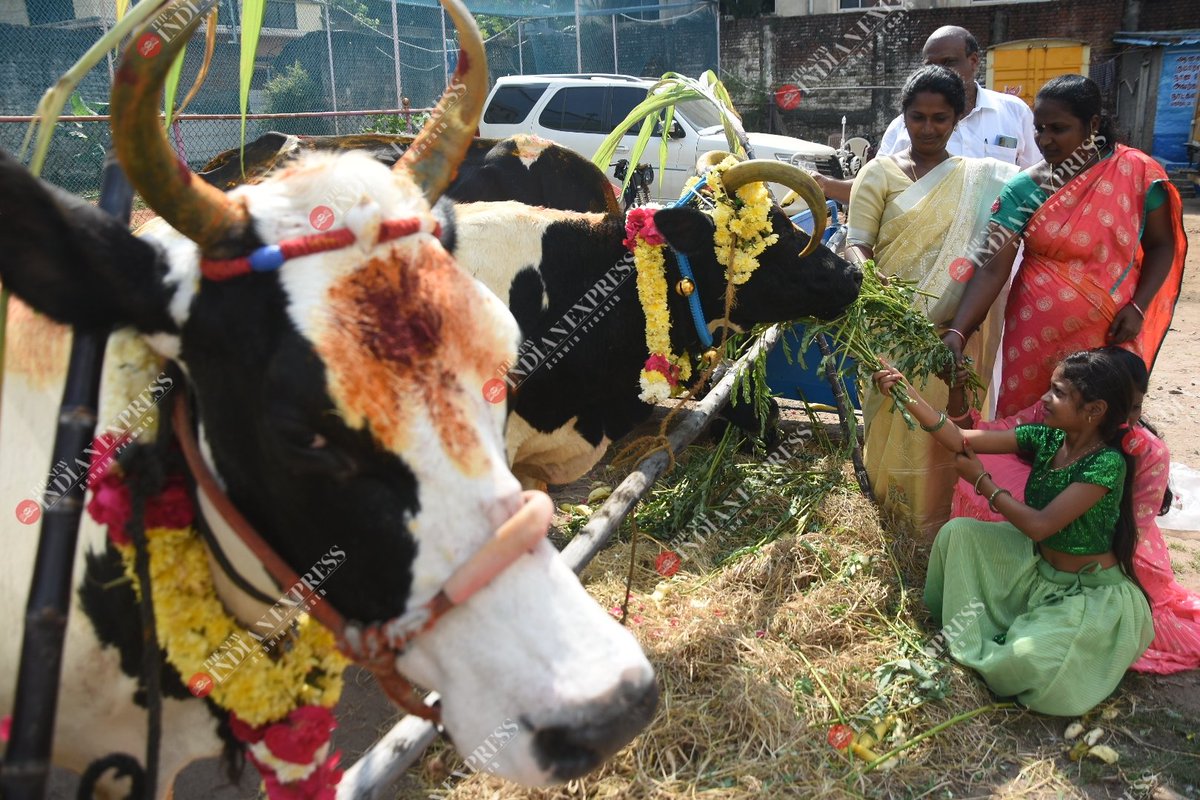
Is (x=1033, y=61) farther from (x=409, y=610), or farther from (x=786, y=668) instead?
(x=409, y=610)

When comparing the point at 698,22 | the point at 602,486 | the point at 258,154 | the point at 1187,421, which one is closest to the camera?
the point at 258,154

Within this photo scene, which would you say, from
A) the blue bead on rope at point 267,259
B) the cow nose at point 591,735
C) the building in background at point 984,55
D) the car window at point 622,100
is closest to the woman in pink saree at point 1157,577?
the cow nose at point 591,735

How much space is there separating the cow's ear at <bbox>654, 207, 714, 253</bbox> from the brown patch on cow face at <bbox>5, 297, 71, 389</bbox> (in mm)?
2374

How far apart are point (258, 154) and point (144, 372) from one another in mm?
2842

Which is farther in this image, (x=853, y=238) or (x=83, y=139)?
(x=83, y=139)

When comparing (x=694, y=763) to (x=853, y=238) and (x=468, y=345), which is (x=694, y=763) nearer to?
(x=468, y=345)

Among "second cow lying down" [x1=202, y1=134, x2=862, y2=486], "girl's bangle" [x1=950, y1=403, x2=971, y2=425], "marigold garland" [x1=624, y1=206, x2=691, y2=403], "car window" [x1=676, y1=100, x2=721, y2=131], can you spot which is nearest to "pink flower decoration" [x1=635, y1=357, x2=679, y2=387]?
"marigold garland" [x1=624, y1=206, x2=691, y2=403]

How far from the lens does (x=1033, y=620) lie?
10.4ft

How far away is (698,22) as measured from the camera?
64.1ft

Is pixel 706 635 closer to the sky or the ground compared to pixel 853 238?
closer to the ground

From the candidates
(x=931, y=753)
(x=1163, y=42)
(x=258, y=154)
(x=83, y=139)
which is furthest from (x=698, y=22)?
(x=931, y=753)

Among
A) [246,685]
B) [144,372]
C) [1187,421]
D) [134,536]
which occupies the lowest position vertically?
[1187,421]

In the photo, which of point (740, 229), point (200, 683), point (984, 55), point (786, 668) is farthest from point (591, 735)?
point (984, 55)

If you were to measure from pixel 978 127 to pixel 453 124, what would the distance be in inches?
163
